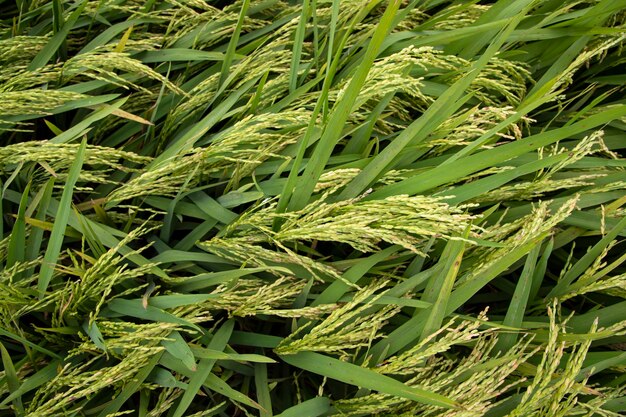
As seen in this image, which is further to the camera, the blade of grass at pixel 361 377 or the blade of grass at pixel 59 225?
the blade of grass at pixel 59 225

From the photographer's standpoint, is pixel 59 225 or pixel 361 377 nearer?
pixel 361 377

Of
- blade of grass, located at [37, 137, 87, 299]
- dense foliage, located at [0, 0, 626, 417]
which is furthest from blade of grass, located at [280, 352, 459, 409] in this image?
blade of grass, located at [37, 137, 87, 299]

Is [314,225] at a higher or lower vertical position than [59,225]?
higher

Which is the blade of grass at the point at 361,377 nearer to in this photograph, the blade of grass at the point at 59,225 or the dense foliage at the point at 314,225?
the dense foliage at the point at 314,225

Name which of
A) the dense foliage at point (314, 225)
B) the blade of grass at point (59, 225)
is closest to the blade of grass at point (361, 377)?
the dense foliage at point (314, 225)

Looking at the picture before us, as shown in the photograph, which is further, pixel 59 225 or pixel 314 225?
pixel 59 225

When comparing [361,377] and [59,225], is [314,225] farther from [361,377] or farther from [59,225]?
[59,225]

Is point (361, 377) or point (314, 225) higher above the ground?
point (314, 225)

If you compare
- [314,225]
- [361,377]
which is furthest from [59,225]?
[361,377]
